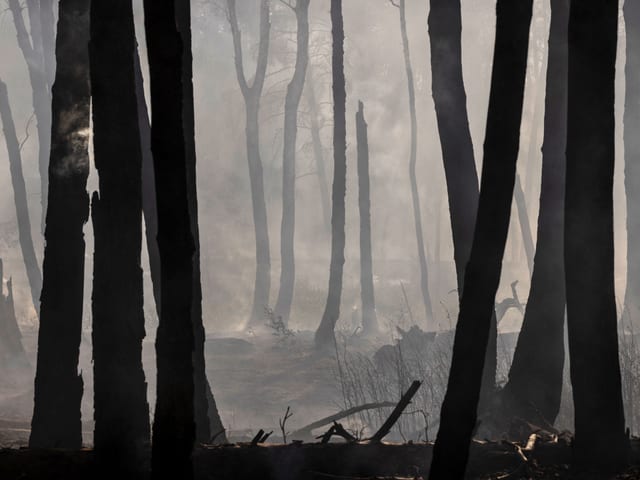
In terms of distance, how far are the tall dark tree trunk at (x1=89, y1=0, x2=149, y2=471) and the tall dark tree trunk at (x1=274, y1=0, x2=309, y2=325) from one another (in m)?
17.6

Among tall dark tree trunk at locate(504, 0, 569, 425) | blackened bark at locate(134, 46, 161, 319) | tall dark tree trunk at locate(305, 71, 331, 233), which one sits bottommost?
tall dark tree trunk at locate(504, 0, 569, 425)

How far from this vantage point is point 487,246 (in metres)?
3.52

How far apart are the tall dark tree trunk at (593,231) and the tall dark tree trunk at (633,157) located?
1035 centimetres

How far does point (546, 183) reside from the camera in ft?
19.1

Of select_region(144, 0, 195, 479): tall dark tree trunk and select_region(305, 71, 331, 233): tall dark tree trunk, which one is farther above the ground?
select_region(305, 71, 331, 233): tall dark tree trunk

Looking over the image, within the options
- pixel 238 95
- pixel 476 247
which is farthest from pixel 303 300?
pixel 476 247

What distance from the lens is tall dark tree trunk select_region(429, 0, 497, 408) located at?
20.5 feet

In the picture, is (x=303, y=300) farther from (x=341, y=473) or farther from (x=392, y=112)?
(x=341, y=473)

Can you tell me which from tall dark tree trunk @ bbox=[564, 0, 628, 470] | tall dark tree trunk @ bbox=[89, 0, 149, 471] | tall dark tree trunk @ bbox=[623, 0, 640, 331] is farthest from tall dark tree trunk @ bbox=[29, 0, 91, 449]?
tall dark tree trunk @ bbox=[623, 0, 640, 331]

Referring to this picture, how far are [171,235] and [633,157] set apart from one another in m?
12.7

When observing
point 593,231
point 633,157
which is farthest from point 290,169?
point 593,231

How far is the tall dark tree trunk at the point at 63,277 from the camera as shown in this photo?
516 cm

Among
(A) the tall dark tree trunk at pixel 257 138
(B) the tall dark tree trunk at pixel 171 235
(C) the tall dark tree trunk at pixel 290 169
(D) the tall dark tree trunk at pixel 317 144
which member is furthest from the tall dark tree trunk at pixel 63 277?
(D) the tall dark tree trunk at pixel 317 144

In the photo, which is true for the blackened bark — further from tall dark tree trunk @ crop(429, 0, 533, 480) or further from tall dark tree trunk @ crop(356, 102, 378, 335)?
tall dark tree trunk @ crop(356, 102, 378, 335)
